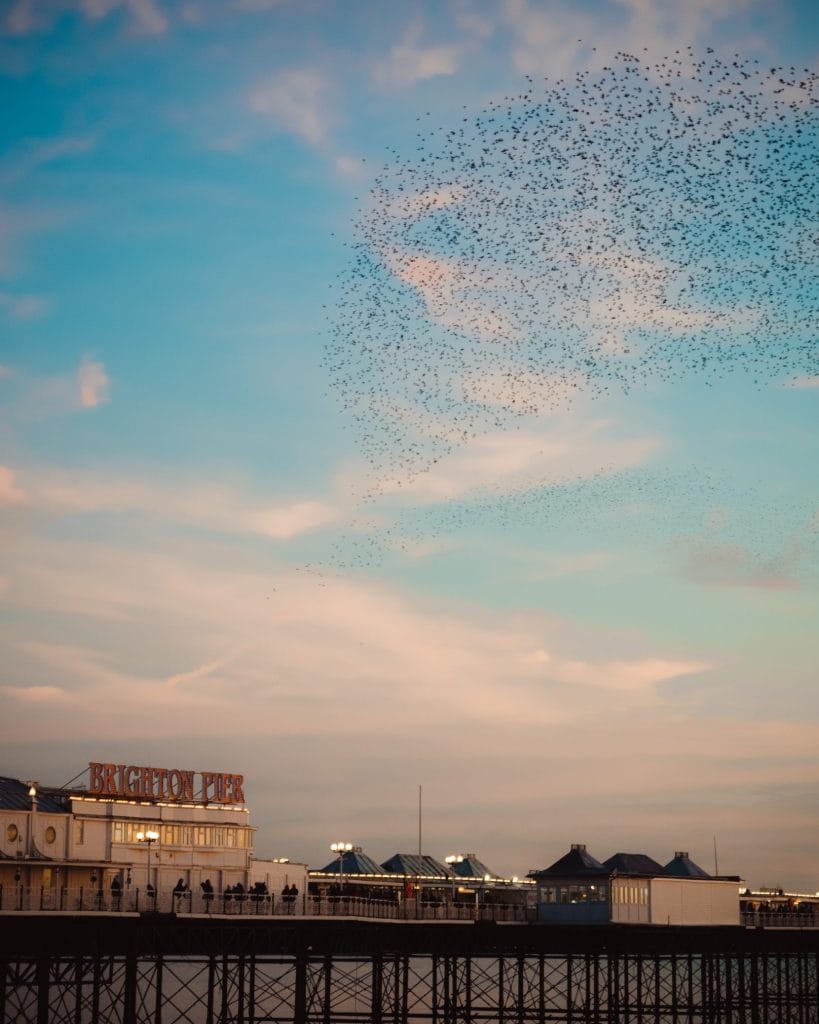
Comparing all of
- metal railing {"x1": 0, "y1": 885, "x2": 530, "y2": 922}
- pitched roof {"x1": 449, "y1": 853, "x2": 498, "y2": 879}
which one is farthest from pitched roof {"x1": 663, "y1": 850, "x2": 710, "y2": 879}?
metal railing {"x1": 0, "y1": 885, "x2": 530, "y2": 922}

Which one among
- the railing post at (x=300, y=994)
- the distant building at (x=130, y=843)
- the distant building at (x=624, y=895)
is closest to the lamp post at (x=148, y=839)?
the distant building at (x=130, y=843)

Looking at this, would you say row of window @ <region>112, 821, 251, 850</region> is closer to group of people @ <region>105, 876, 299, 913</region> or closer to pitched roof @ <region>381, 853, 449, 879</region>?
group of people @ <region>105, 876, 299, 913</region>

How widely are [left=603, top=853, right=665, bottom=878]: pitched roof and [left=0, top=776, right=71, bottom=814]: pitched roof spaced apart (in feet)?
113

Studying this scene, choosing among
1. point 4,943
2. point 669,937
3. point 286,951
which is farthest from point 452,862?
point 4,943

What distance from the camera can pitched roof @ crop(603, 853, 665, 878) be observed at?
97.6 metres

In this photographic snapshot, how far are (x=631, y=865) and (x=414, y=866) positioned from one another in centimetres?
2984

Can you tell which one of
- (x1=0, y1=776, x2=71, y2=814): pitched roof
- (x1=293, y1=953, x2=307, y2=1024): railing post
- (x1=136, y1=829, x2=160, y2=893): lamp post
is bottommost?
(x1=293, y1=953, x2=307, y2=1024): railing post

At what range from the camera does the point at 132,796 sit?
8650cm

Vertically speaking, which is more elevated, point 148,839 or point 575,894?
point 148,839

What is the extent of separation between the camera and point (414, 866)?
12506 cm

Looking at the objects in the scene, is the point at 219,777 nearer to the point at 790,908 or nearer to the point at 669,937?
the point at 669,937

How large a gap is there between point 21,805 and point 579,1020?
32861mm

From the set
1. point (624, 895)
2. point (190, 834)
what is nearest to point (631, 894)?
point (624, 895)

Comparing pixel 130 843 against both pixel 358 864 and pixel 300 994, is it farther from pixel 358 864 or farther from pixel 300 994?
pixel 358 864
